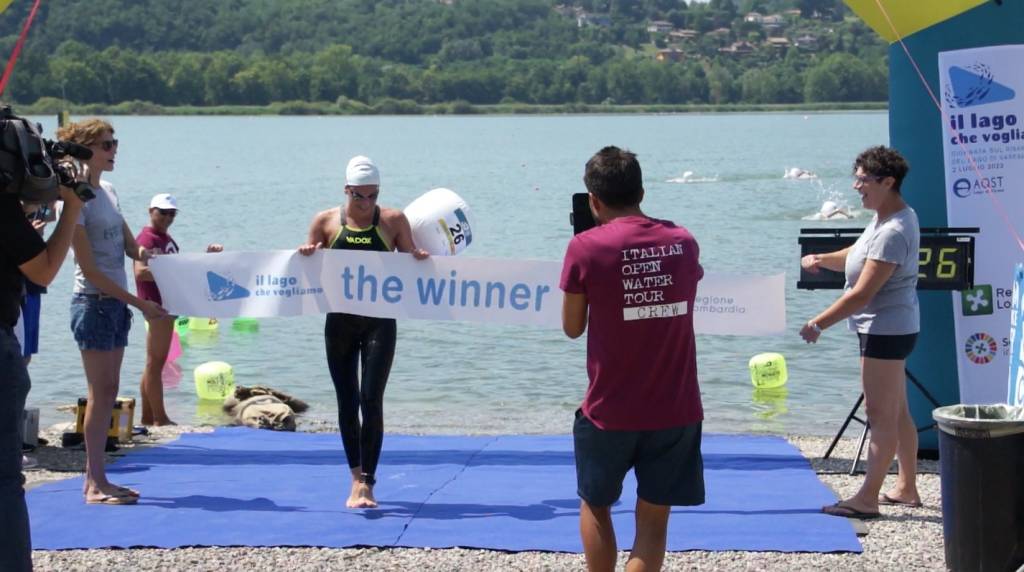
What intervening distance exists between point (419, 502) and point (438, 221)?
5.43 feet

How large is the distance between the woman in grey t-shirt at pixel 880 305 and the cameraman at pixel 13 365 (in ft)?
11.2

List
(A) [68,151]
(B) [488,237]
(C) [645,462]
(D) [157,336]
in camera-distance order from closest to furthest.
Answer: (C) [645,462], (A) [68,151], (D) [157,336], (B) [488,237]

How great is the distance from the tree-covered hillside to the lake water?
797 centimetres

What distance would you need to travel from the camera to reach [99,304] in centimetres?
681

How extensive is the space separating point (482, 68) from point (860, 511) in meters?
116

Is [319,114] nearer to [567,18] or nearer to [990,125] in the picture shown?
[567,18]

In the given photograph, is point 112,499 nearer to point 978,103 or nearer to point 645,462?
point 645,462

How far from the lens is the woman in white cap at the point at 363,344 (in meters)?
6.66

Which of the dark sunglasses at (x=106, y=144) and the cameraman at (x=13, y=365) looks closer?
the cameraman at (x=13, y=365)

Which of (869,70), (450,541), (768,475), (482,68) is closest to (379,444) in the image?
(450,541)

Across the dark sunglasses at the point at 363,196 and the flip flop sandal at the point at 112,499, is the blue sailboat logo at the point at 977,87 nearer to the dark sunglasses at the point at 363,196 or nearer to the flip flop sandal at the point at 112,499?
the dark sunglasses at the point at 363,196

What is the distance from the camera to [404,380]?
14594 mm

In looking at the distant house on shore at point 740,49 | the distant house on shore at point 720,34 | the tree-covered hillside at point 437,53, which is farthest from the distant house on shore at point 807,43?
the distant house on shore at point 720,34

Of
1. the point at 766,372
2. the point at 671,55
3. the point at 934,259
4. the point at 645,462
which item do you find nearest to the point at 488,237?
the point at 766,372
